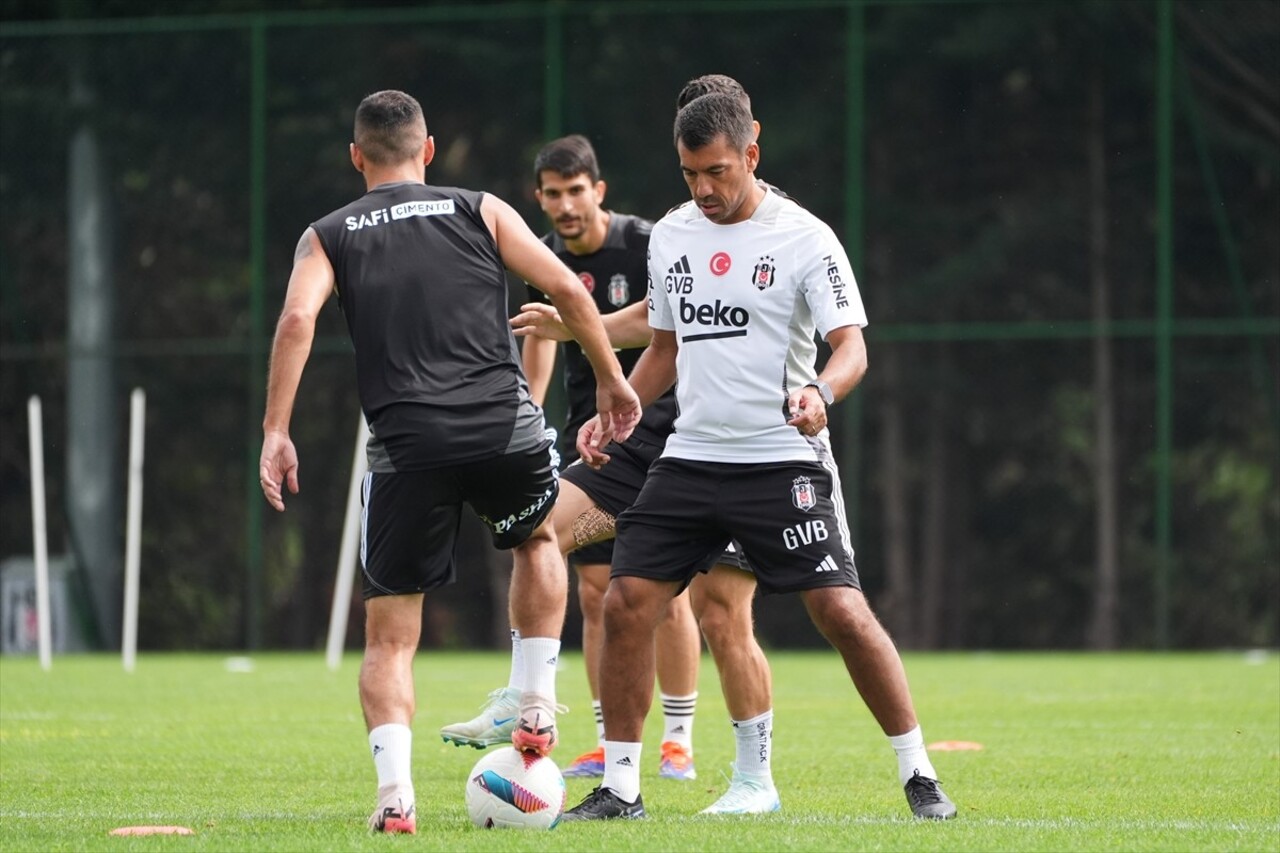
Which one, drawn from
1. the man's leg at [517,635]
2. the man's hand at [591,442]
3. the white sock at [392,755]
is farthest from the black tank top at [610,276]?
the white sock at [392,755]

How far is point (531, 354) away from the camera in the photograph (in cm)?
786

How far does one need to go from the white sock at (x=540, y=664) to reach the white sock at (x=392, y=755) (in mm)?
532

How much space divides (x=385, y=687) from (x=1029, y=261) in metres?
11.7

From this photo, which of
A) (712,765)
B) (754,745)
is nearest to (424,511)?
(754,745)

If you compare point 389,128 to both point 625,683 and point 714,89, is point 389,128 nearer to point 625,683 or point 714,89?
point 714,89

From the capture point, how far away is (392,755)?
5332mm

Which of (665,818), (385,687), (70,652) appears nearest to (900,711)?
(665,818)

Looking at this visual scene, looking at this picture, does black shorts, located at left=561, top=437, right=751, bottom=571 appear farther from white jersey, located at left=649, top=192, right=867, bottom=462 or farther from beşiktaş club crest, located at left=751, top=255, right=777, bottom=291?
beşiktaş club crest, located at left=751, top=255, right=777, bottom=291

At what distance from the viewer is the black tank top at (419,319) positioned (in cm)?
552

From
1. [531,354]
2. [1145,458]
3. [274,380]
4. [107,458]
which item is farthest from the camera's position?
[107,458]

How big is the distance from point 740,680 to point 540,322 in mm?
1217

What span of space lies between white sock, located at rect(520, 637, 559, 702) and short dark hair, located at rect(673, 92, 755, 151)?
148cm

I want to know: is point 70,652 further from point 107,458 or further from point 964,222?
point 964,222

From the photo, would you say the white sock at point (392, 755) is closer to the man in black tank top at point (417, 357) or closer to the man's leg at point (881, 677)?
the man in black tank top at point (417, 357)
